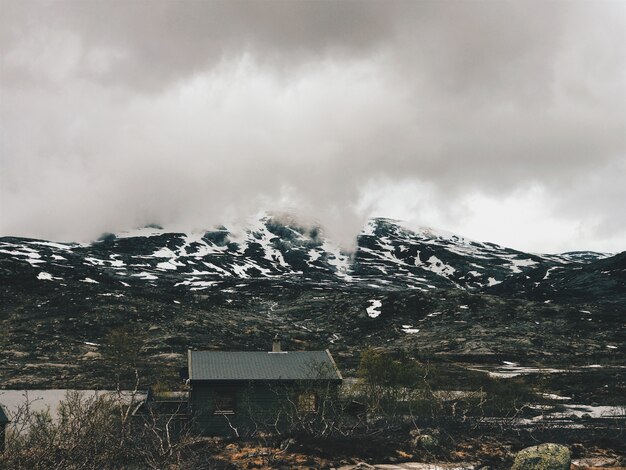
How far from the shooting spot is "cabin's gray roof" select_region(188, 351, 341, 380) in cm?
3391

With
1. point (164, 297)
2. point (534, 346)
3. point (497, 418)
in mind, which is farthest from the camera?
point (164, 297)

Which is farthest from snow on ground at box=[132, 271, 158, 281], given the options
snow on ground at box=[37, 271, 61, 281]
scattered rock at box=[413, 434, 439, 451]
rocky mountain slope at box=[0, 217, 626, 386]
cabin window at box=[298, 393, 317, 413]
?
scattered rock at box=[413, 434, 439, 451]

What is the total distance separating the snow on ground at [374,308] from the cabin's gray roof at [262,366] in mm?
95271

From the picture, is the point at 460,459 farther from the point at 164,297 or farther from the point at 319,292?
the point at 319,292

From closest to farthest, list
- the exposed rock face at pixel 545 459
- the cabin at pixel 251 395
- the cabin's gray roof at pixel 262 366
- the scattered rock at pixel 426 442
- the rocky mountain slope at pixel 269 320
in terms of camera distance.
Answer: the exposed rock face at pixel 545 459 < the scattered rock at pixel 426 442 < the cabin at pixel 251 395 < the cabin's gray roof at pixel 262 366 < the rocky mountain slope at pixel 269 320

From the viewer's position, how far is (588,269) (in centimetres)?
18488

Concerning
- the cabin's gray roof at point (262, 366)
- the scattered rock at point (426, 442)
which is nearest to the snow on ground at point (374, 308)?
the cabin's gray roof at point (262, 366)

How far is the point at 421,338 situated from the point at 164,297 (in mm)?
62812

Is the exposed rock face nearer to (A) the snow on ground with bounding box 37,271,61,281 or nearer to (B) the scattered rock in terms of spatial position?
(B) the scattered rock

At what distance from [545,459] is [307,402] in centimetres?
1577

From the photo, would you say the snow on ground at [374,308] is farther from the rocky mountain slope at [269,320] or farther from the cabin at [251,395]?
the cabin at [251,395]

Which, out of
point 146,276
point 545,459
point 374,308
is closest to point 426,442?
point 545,459

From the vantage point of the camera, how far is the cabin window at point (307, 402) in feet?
109

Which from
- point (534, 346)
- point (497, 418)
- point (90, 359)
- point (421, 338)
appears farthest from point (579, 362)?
point (90, 359)
